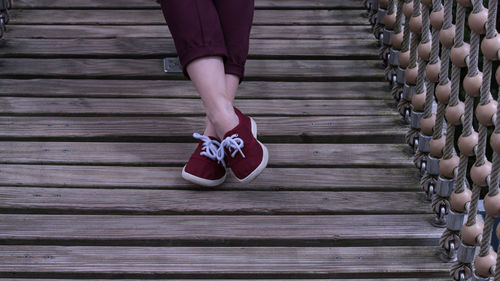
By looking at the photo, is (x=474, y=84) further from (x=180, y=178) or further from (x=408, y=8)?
(x=180, y=178)

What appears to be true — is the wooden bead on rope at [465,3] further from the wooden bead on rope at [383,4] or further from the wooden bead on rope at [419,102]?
the wooden bead on rope at [383,4]

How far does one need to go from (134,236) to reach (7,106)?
0.70 meters

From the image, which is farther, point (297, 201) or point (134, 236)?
point (297, 201)

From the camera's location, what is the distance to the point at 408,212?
1750 millimetres

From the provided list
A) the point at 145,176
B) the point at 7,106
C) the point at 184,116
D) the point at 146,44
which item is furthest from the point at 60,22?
the point at 145,176

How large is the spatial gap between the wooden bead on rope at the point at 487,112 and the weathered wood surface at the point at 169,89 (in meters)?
0.69

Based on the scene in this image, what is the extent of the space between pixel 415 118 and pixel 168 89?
76 cm

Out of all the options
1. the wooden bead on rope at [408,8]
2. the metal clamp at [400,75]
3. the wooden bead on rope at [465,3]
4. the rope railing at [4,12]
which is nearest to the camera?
the wooden bead on rope at [465,3]

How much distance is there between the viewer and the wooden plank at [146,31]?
2455 millimetres

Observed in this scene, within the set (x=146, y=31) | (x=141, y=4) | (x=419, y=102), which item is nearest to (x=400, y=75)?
(x=419, y=102)

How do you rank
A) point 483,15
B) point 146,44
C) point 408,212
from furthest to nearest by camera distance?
point 146,44, point 408,212, point 483,15

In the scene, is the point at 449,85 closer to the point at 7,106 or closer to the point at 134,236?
the point at 134,236

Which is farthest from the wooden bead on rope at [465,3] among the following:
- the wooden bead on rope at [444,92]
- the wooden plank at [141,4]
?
the wooden plank at [141,4]

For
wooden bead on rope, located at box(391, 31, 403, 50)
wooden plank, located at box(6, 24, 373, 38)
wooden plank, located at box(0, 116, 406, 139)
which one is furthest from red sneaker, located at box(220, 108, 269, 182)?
wooden plank, located at box(6, 24, 373, 38)
